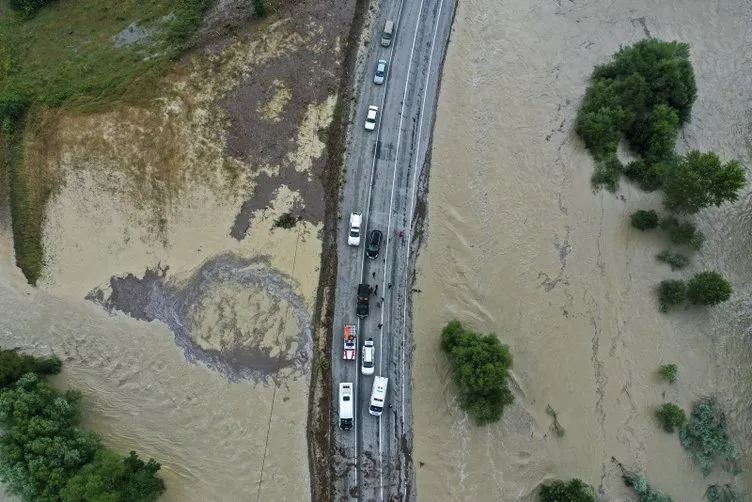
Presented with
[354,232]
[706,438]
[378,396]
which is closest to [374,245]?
[354,232]

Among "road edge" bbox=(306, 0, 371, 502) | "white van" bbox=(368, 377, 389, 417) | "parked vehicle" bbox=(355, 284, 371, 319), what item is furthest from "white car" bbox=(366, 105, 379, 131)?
"white van" bbox=(368, 377, 389, 417)

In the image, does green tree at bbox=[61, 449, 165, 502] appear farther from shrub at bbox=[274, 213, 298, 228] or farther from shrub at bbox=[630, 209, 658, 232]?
shrub at bbox=[630, 209, 658, 232]

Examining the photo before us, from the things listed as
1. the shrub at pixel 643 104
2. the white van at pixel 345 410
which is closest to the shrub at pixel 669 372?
the shrub at pixel 643 104

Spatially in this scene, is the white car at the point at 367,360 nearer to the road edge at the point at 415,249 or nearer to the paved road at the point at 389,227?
the paved road at the point at 389,227

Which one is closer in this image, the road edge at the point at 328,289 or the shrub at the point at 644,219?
the road edge at the point at 328,289

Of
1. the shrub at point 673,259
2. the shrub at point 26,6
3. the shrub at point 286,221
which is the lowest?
the shrub at point 673,259

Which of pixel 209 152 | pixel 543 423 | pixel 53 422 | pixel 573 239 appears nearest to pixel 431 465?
pixel 543 423

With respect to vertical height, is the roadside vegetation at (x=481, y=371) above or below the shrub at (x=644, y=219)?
below
